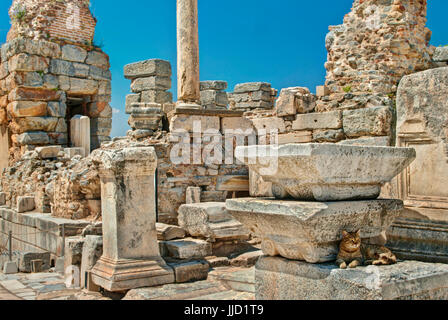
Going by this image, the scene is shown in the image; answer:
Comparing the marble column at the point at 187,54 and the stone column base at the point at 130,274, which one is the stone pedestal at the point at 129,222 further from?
the marble column at the point at 187,54

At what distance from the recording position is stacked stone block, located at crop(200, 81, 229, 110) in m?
14.3

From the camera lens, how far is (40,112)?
39.1 ft

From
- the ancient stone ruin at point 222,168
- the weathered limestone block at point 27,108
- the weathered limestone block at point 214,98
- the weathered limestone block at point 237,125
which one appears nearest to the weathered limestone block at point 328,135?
the ancient stone ruin at point 222,168

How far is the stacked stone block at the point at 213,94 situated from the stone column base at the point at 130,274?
29.6 feet

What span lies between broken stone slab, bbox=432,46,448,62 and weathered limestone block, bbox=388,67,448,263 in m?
4.34

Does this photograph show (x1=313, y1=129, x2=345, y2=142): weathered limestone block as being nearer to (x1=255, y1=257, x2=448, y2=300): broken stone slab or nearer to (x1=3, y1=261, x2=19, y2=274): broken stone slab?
(x1=255, y1=257, x2=448, y2=300): broken stone slab

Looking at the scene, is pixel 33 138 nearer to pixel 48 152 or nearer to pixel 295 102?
pixel 48 152

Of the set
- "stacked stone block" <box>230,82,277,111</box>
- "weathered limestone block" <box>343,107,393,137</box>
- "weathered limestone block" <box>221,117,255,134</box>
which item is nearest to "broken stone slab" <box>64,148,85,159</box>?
"weathered limestone block" <box>221,117,255,134</box>

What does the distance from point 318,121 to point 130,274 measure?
4.28m

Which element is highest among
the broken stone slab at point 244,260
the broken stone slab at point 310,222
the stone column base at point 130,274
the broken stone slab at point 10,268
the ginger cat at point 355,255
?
the broken stone slab at point 310,222

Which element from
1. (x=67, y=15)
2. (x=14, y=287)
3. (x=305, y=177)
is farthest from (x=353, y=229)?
(x=67, y=15)

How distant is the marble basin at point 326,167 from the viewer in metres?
3.21

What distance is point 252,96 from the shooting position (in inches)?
567

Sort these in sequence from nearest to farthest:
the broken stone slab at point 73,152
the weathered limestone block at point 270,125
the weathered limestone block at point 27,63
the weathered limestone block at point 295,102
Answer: the weathered limestone block at point 295,102
the weathered limestone block at point 270,125
the broken stone slab at point 73,152
the weathered limestone block at point 27,63
